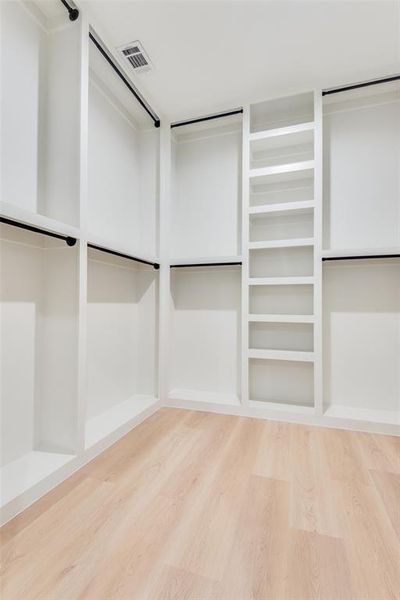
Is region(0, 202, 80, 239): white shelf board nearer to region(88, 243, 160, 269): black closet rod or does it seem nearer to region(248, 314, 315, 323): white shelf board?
region(88, 243, 160, 269): black closet rod

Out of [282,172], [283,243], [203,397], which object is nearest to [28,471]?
[203,397]

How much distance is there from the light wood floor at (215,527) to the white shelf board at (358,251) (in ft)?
4.39

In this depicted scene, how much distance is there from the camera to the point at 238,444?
1.97m

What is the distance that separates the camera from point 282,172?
245cm

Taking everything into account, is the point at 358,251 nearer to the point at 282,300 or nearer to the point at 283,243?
the point at 283,243

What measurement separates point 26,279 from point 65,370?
0.55 meters

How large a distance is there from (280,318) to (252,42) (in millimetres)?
1897

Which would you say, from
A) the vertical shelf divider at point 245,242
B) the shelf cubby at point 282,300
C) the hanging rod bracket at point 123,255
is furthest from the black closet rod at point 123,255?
the shelf cubby at point 282,300

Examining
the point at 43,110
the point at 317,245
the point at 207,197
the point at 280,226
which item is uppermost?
the point at 43,110

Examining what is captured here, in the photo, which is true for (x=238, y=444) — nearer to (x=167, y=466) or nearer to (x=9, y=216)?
(x=167, y=466)

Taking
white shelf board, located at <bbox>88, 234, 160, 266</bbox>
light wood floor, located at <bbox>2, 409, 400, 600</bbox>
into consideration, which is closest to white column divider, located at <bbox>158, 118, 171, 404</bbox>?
white shelf board, located at <bbox>88, 234, 160, 266</bbox>

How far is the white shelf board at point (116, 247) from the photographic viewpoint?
1.82 metres

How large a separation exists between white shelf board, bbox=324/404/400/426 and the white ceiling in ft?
8.29

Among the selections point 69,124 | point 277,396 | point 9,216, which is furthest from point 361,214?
point 9,216
